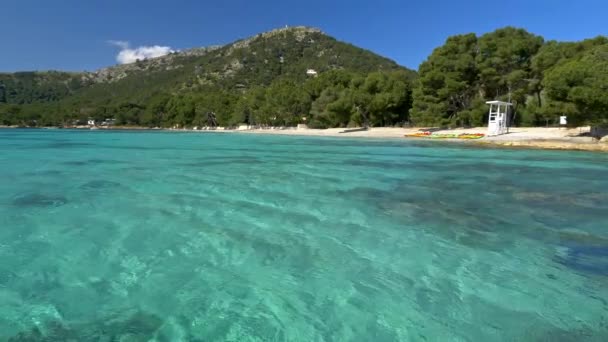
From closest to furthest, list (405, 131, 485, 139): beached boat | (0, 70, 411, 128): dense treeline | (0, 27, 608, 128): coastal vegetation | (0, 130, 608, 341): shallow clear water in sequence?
(0, 130, 608, 341): shallow clear water → (0, 27, 608, 128): coastal vegetation → (405, 131, 485, 139): beached boat → (0, 70, 411, 128): dense treeline

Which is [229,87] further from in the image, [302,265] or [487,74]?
[302,265]

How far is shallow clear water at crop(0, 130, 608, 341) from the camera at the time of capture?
4.33 metres

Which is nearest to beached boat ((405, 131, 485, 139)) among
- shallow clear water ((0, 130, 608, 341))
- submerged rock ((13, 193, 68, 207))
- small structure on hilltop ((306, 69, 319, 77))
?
shallow clear water ((0, 130, 608, 341))

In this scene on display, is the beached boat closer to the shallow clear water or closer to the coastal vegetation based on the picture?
the coastal vegetation

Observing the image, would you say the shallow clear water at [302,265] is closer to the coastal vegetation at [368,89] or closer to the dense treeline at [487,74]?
the coastal vegetation at [368,89]

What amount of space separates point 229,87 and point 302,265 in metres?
142

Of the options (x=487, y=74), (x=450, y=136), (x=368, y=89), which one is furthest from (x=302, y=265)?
(x=368, y=89)

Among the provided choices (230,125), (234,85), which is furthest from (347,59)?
(230,125)

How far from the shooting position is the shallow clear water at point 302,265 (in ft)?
14.2

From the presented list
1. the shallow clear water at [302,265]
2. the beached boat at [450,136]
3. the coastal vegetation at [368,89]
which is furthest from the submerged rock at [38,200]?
the beached boat at [450,136]

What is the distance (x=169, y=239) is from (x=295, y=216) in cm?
292

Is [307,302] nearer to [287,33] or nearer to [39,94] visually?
[287,33]

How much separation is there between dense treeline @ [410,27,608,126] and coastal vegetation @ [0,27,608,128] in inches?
5.1

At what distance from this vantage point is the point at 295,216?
29.8 ft
